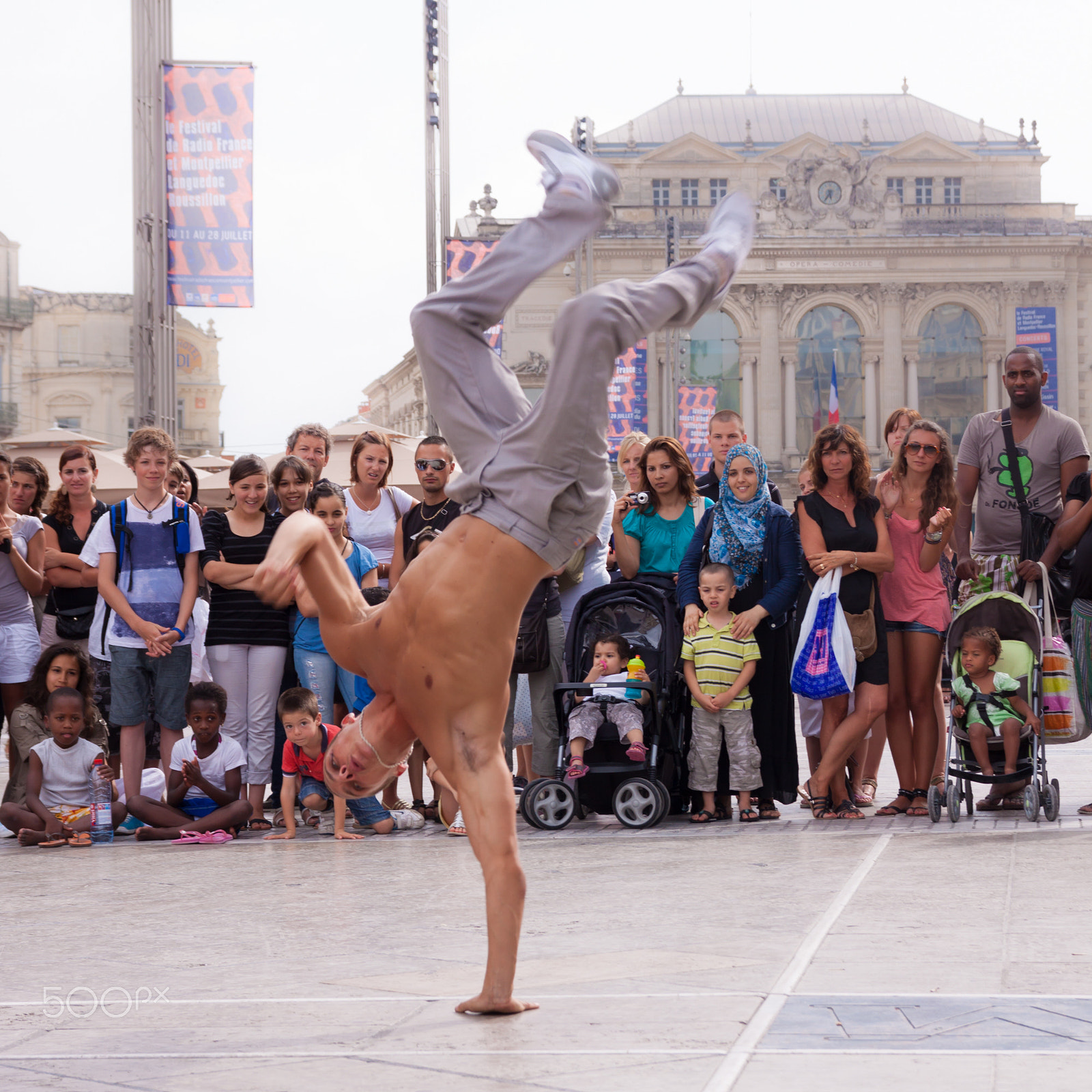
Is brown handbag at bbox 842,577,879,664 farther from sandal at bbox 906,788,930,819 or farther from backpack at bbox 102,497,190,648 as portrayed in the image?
backpack at bbox 102,497,190,648

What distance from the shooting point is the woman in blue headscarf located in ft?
25.3

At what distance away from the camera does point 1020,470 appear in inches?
305

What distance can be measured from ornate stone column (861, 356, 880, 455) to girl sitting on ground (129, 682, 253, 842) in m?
56.4

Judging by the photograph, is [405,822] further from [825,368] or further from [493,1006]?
[825,368]

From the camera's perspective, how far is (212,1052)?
11.0 feet

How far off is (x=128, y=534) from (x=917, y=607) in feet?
13.3

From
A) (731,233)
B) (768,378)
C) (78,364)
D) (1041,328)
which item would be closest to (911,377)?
(768,378)

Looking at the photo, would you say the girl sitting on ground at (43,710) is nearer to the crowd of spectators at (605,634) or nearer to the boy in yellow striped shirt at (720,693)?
the crowd of spectators at (605,634)

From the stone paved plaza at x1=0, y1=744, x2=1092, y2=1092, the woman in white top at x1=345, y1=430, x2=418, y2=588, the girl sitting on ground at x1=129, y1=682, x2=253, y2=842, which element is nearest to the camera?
the stone paved plaza at x1=0, y1=744, x2=1092, y2=1092

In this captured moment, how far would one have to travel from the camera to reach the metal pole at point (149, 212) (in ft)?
46.5

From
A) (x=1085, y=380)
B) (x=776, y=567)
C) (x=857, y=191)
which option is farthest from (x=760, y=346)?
(x=776, y=567)

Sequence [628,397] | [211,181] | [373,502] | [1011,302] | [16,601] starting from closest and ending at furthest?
[16,601], [373,502], [211,181], [628,397], [1011,302]

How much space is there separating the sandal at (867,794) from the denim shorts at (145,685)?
142 inches

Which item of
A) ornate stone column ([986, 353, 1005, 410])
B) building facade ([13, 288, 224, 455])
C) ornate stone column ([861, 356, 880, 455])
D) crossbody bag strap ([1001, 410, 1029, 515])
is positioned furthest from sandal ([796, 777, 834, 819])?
ornate stone column ([986, 353, 1005, 410])
